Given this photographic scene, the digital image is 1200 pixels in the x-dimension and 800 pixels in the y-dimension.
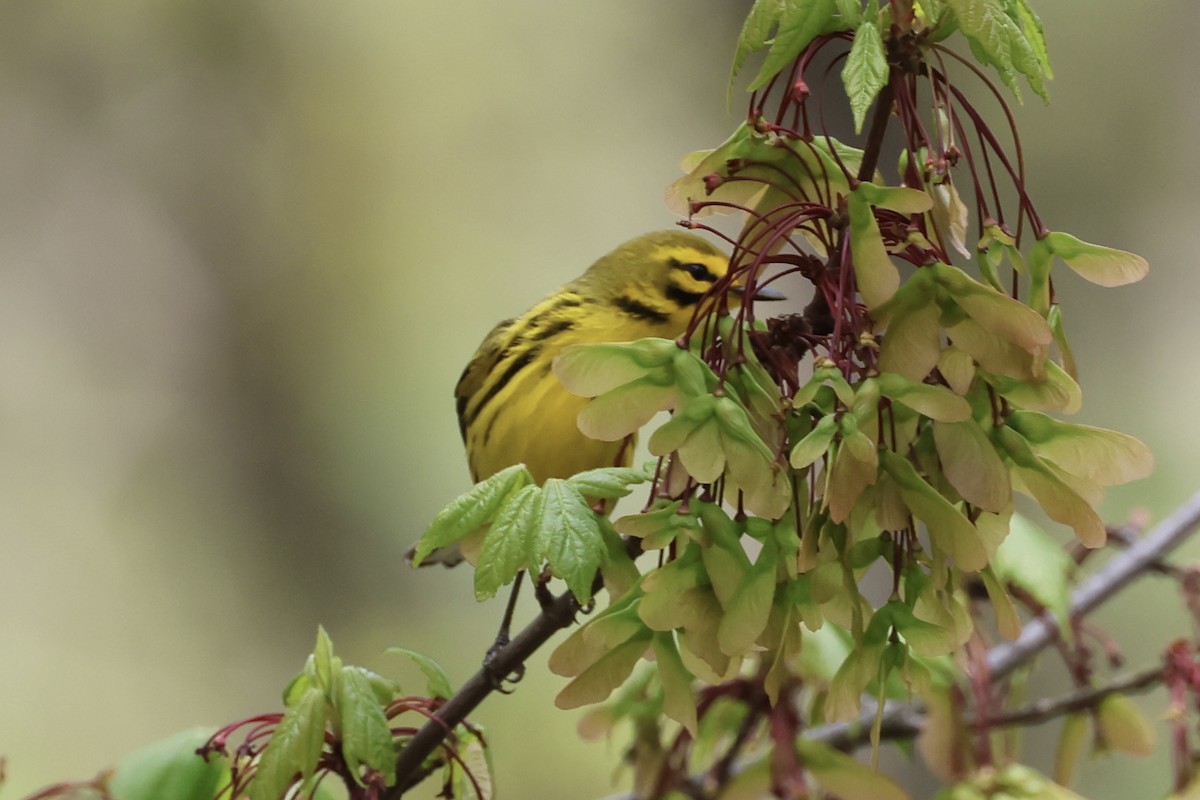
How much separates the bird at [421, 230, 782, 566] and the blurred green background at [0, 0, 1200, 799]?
1264 mm

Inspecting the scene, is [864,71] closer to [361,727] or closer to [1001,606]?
[1001,606]

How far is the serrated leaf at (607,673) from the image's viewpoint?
0.48 meters

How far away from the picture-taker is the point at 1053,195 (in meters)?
2.19

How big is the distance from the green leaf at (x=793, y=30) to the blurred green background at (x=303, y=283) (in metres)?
1.91

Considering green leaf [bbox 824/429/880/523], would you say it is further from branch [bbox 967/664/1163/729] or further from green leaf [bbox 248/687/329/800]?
branch [bbox 967/664/1163/729]

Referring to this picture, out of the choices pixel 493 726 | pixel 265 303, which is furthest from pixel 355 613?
pixel 265 303

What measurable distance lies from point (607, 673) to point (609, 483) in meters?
0.10

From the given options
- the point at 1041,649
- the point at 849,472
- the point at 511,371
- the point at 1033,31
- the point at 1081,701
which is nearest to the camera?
the point at 849,472

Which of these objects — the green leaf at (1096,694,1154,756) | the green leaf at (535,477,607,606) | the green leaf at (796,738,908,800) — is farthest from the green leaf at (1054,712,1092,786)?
the green leaf at (535,477,607,606)

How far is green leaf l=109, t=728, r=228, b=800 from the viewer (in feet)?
2.39

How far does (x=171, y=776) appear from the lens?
0.74m

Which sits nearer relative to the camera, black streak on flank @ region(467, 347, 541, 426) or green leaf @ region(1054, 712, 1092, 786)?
green leaf @ region(1054, 712, 1092, 786)

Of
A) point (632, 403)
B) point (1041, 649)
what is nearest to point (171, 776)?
point (632, 403)

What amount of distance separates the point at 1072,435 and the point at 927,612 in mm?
88
